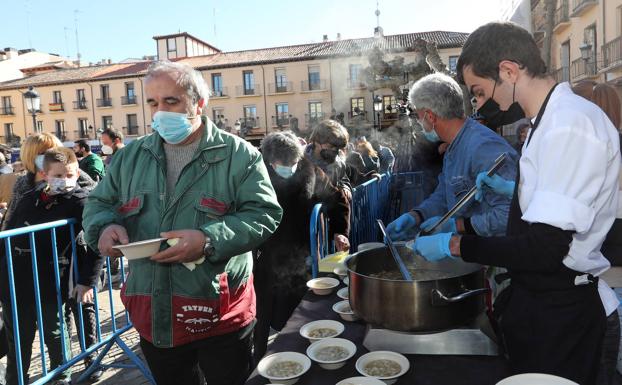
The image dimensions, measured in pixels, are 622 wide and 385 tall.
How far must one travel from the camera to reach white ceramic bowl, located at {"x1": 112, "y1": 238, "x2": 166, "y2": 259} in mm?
1532

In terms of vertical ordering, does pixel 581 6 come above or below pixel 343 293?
above

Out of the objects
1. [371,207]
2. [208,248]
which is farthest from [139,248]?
[371,207]

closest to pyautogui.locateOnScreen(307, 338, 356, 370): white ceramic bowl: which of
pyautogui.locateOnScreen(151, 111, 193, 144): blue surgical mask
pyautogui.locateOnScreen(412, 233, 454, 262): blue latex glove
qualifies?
pyautogui.locateOnScreen(412, 233, 454, 262): blue latex glove

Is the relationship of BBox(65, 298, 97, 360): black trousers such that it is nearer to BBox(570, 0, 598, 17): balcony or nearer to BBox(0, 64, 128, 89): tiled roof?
BBox(570, 0, 598, 17): balcony

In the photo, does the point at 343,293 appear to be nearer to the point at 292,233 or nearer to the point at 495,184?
the point at 495,184

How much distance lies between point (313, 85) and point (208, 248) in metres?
38.0

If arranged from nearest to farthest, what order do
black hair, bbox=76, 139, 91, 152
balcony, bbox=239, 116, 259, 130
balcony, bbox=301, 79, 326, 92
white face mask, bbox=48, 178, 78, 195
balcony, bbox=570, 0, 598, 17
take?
white face mask, bbox=48, 178, 78, 195 < black hair, bbox=76, 139, 91, 152 < balcony, bbox=570, 0, 598, 17 < balcony, bbox=301, 79, 326, 92 < balcony, bbox=239, 116, 259, 130

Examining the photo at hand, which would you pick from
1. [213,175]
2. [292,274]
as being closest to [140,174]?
[213,175]

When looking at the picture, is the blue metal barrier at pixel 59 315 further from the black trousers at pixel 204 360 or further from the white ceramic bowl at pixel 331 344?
the white ceramic bowl at pixel 331 344

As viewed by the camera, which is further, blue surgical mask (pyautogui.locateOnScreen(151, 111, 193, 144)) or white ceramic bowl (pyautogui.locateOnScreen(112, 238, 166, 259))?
blue surgical mask (pyautogui.locateOnScreen(151, 111, 193, 144))

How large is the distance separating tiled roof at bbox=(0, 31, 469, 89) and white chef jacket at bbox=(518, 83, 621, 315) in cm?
3564

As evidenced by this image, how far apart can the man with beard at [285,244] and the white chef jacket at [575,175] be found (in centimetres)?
213

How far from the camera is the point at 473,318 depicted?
1.49m

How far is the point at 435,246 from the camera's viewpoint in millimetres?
1492
